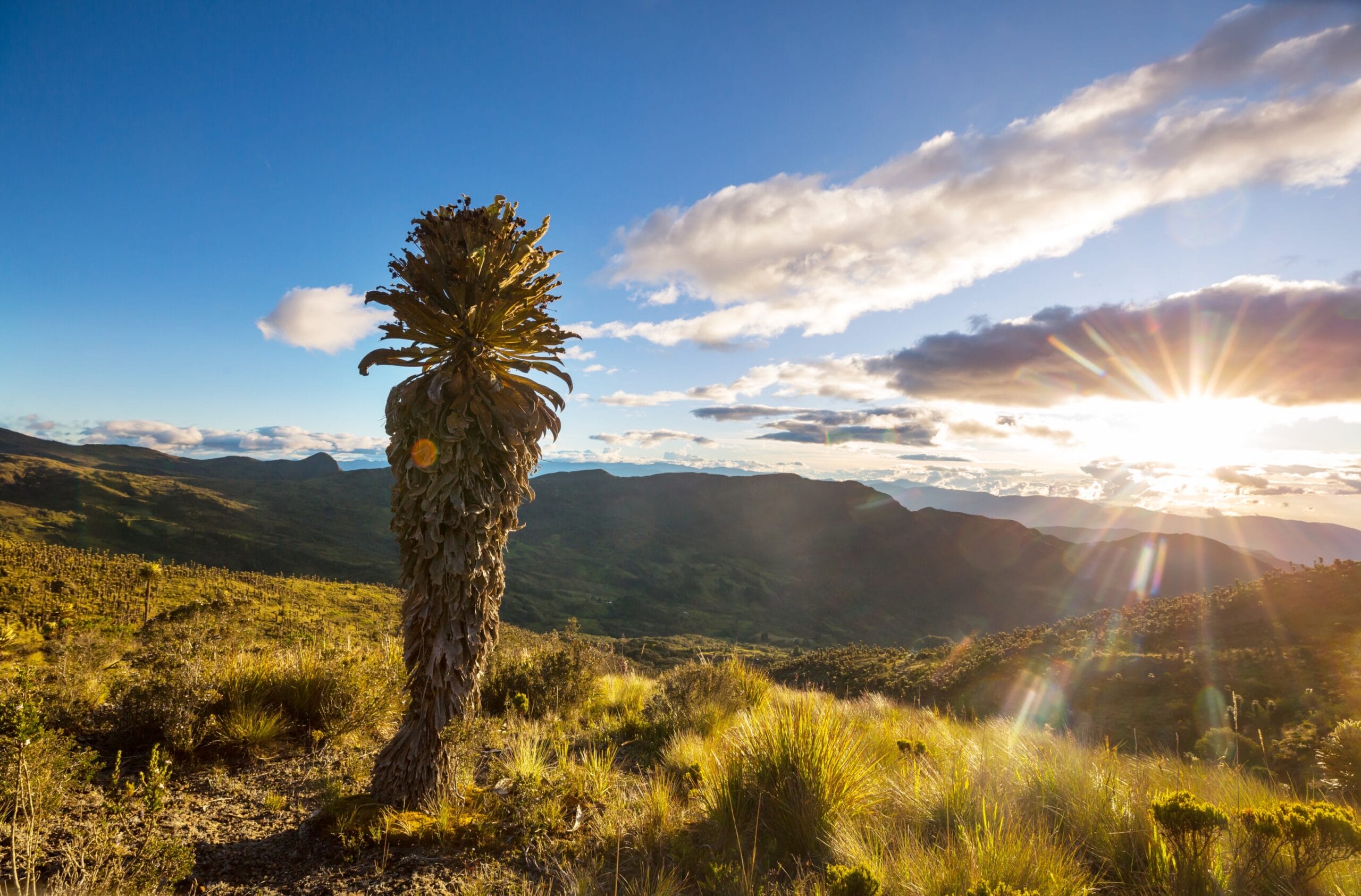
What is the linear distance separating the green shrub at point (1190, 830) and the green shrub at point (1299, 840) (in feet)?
0.55

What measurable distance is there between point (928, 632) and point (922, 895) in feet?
367

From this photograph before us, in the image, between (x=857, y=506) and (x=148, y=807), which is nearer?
(x=148, y=807)

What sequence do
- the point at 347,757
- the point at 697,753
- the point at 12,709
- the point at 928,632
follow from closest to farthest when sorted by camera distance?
the point at 12,709, the point at 347,757, the point at 697,753, the point at 928,632

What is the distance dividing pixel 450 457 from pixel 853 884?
4.17 m

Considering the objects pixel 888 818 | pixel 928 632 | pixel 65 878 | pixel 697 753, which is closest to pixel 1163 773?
Answer: pixel 888 818

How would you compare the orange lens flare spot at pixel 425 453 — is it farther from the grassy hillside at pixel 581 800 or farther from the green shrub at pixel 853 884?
the green shrub at pixel 853 884

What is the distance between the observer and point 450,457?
4.64 metres

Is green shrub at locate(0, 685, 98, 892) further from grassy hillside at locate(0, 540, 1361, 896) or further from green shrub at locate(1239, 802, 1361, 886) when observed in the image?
green shrub at locate(1239, 802, 1361, 886)

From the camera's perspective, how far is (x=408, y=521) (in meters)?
4.74

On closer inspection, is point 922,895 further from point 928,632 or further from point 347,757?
point 928,632

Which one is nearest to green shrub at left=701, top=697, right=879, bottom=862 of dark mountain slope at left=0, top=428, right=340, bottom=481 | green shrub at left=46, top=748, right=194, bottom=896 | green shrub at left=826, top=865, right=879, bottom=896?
green shrub at left=826, top=865, right=879, bottom=896

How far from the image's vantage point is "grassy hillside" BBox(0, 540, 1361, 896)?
3359 millimetres

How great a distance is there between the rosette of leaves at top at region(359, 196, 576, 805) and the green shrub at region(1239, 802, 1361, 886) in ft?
18.0

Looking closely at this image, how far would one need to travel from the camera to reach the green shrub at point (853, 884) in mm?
2805
